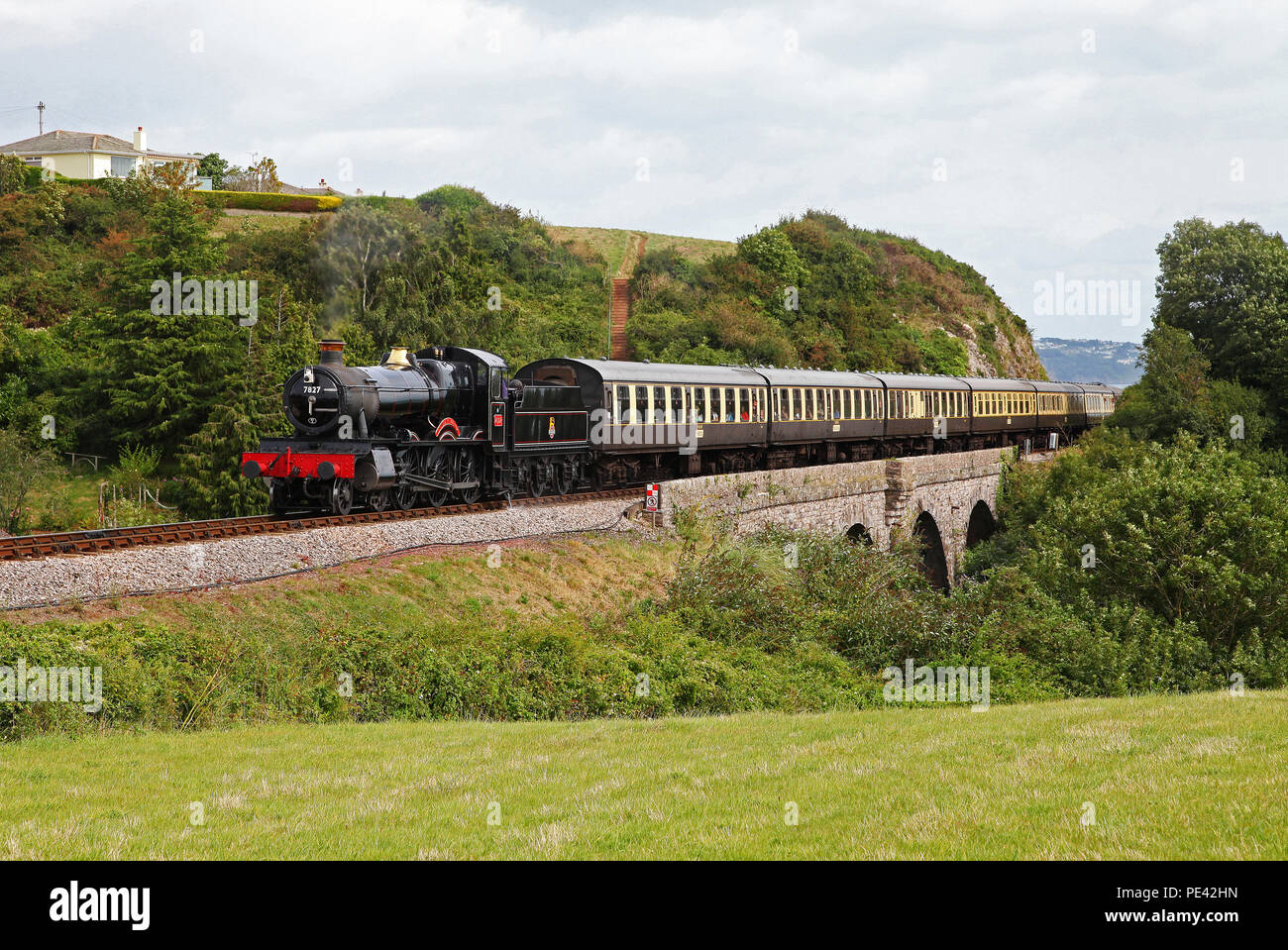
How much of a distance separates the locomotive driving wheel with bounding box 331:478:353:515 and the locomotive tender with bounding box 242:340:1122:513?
0.07 feet

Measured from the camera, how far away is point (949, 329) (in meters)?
80.8

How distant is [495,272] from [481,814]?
2265 inches

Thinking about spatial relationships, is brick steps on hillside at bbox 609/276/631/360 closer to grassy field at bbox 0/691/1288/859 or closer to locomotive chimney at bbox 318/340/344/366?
locomotive chimney at bbox 318/340/344/366

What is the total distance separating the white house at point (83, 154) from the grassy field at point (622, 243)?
2768cm

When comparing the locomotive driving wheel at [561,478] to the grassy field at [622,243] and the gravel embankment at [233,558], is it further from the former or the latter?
the grassy field at [622,243]

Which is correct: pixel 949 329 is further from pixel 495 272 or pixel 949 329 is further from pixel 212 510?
pixel 212 510

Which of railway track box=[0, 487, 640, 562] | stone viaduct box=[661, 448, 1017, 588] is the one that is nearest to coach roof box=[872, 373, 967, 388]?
stone viaduct box=[661, 448, 1017, 588]

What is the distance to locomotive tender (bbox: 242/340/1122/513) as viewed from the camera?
18.7 m

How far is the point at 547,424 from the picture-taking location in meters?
23.9

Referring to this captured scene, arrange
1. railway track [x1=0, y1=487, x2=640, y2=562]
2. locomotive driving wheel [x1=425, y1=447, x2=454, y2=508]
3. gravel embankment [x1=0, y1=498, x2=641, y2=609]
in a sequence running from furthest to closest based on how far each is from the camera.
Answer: locomotive driving wheel [x1=425, y1=447, x2=454, y2=508], railway track [x1=0, y1=487, x2=640, y2=562], gravel embankment [x1=0, y1=498, x2=641, y2=609]

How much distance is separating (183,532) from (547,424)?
9.18 meters

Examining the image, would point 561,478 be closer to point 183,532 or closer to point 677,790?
point 183,532

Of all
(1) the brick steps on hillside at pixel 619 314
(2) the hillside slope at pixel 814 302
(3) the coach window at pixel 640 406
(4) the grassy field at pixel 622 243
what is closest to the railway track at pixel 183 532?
(3) the coach window at pixel 640 406

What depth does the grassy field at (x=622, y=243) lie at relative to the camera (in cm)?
8225
